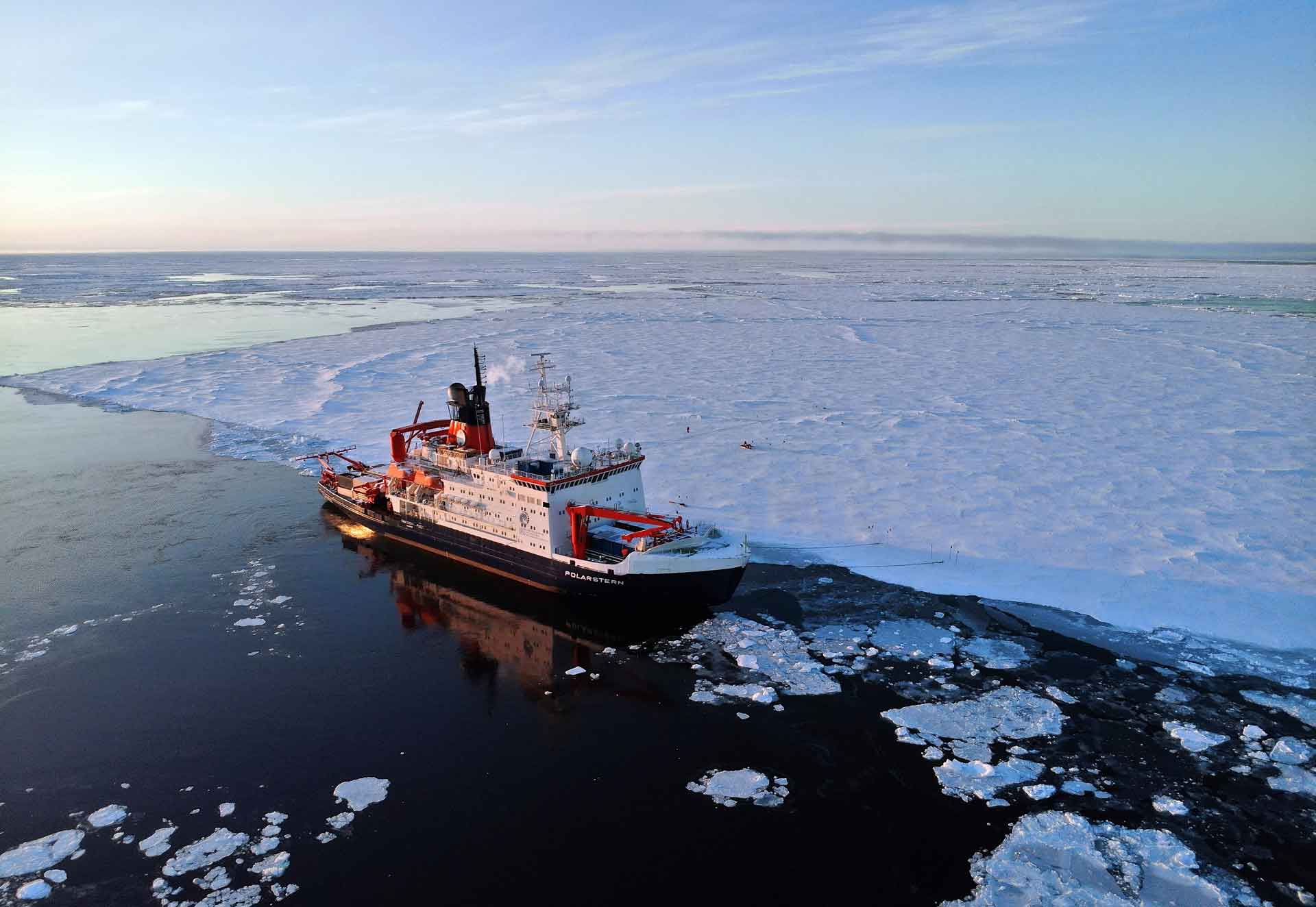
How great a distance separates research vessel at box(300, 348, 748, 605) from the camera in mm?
17922

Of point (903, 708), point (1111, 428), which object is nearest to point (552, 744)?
point (903, 708)

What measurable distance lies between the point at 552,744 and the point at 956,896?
684cm

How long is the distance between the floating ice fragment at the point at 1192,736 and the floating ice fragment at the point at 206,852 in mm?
15321

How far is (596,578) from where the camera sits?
18375 millimetres

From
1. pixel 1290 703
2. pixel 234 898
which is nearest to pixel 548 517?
pixel 234 898

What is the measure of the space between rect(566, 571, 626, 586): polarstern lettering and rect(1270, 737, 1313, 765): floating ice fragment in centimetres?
1248

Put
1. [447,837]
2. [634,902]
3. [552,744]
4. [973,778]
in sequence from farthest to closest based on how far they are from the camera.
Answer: [552,744] → [973,778] → [447,837] → [634,902]

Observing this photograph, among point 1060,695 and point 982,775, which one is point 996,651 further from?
point 982,775

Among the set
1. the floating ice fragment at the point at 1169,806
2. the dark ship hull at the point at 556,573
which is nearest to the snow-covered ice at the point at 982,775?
the floating ice fragment at the point at 1169,806

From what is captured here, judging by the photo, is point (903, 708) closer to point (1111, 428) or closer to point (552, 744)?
point (552, 744)

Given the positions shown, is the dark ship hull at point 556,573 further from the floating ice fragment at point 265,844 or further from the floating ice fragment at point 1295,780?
the floating ice fragment at point 1295,780

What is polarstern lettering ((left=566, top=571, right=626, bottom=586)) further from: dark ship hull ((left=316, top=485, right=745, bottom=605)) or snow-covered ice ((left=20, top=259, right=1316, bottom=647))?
snow-covered ice ((left=20, top=259, right=1316, bottom=647))

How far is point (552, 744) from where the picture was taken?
44.5ft

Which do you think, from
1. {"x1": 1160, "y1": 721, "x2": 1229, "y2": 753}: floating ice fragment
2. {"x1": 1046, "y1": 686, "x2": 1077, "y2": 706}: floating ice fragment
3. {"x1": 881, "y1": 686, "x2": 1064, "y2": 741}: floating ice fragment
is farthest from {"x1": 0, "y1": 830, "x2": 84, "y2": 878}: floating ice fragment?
{"x1": 1160, "y1": 721, "x2": 1229, "y2": 753}: floating ice fragment
